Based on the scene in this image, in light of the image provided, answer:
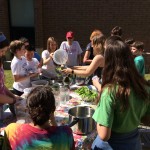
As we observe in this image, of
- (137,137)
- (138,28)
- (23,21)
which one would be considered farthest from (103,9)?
(137,137)

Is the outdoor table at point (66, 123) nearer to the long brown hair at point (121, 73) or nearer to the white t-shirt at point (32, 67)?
the long brown hair at point (121, 73)

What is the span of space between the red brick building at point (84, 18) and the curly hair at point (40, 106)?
8.13m

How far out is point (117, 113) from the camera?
2143 mm

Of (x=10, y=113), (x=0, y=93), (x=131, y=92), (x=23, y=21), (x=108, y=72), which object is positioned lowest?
(x=10, y=113)

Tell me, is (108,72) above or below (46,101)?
above

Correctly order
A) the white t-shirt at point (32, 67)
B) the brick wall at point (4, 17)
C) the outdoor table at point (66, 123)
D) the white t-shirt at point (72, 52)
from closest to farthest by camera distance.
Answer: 1. the outdoor table at point (66, 123)
2. the white t-shirt at point (32, 67)
3. the white t-shirt at point (72, 52)
4. the brick wall at point (4, 17)

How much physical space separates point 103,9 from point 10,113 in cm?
735

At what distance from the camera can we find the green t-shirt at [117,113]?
2.08 meters

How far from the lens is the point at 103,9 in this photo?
9.71 meters

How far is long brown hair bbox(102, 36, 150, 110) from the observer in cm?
209

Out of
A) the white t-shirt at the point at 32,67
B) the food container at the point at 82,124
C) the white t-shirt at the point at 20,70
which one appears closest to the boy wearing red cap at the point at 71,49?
the white t-shirt at the point at 32,67

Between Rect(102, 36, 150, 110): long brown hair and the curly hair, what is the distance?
1.71 feet

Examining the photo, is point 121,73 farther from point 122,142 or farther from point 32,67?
point 32,67

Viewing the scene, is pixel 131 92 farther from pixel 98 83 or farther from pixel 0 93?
pixel 0 93
